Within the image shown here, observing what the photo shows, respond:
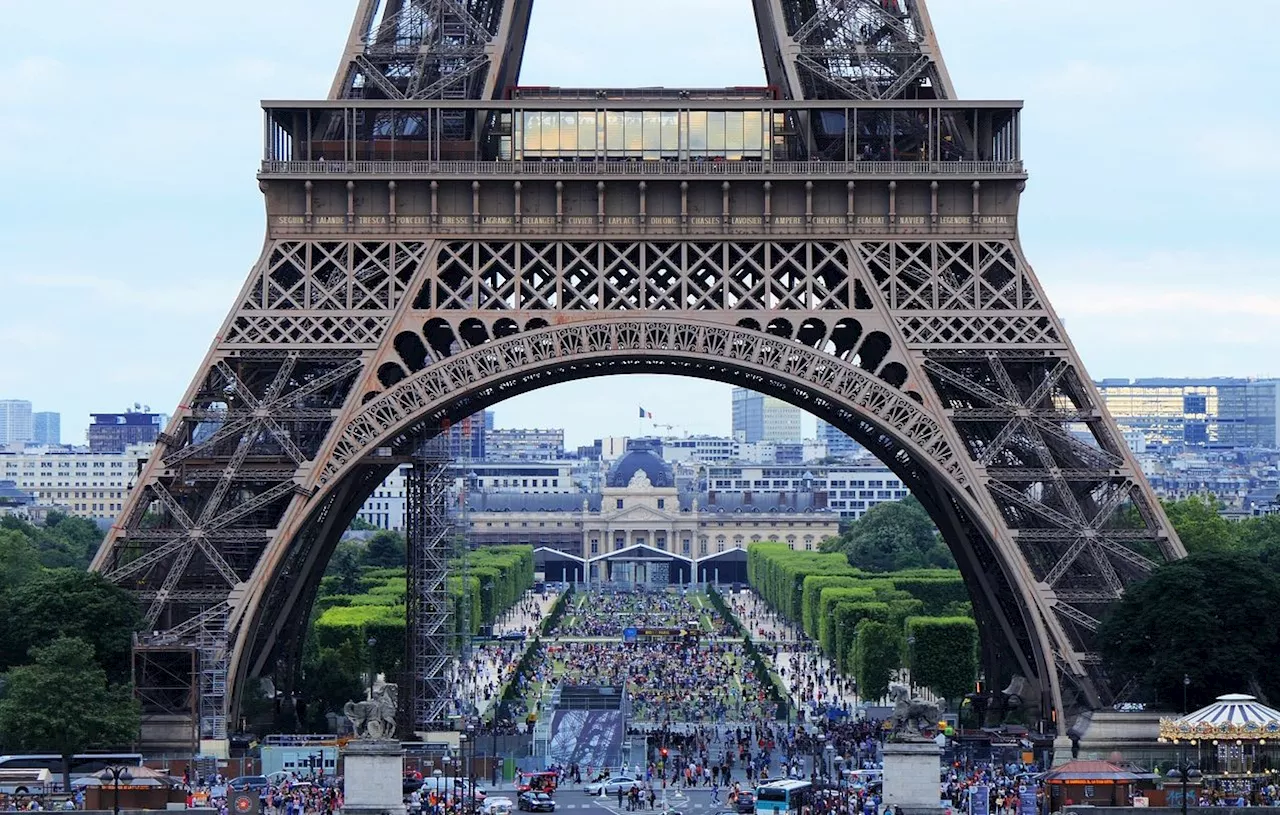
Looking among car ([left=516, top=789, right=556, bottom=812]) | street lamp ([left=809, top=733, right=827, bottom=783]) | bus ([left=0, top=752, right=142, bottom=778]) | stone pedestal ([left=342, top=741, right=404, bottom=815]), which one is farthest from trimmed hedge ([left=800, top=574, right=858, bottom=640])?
stone pedestal ([left=342, top=741, right=404, bottom=815])

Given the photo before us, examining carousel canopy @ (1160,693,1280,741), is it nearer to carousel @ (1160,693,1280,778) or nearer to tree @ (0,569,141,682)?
carousel @ (1160,693,1280,778)

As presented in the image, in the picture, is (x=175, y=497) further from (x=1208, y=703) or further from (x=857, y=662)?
(x=857, y=662)

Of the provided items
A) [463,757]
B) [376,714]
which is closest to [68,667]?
[376,714]

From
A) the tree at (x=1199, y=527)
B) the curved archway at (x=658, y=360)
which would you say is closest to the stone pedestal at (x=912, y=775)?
the curved archway at (x=658, y=360)

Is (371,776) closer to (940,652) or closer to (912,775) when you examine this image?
(912,775)

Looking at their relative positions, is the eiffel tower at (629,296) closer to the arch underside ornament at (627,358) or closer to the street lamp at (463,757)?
the arch underside ornament at (627,358)
